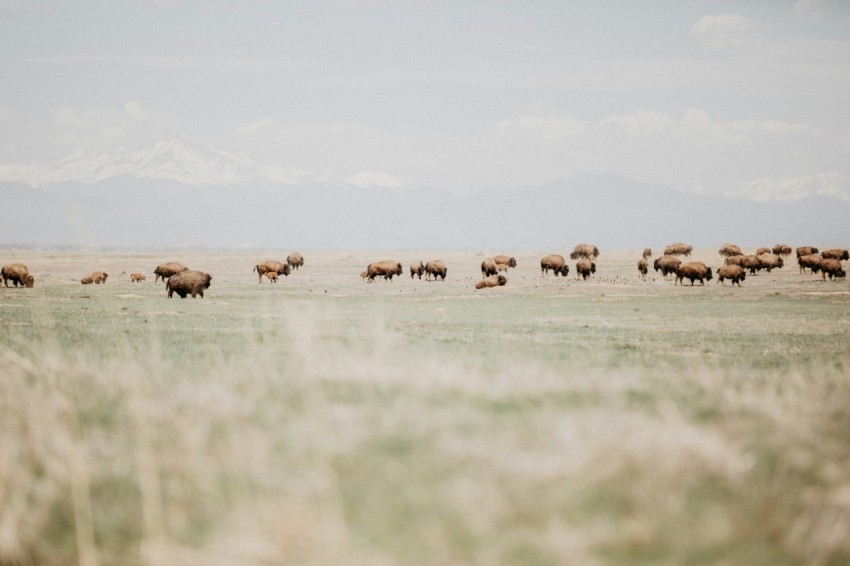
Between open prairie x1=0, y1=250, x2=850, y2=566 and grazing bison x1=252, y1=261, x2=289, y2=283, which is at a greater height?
grazing bison x1=252, y1=261, x2=289, y2=283

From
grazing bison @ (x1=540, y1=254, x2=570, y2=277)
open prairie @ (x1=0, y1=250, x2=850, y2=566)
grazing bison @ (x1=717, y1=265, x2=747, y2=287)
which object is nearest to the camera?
open prairie @ (x1=0, y1=250, x2=850, y2=566)

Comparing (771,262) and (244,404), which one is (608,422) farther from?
(771,262)

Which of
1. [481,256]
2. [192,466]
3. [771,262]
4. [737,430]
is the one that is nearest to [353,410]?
[192,466]

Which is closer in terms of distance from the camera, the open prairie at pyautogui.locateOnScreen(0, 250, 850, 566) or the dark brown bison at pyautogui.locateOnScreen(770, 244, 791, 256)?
the open prairie at pyautogui.locateOnScreen(0, 250, 850, 566)

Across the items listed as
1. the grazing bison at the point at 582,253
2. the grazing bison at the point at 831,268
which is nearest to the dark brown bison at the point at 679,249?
the grazing bison at the point at 582,253

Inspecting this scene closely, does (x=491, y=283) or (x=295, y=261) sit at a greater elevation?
(x=295, y=261)

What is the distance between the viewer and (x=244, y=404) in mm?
6773

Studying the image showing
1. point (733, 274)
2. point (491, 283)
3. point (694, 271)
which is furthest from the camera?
point (694, 271)

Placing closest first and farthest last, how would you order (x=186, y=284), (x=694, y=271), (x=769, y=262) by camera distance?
1. (x=186, y=284)
2. (x=694, y=271)
3. (x=769, y=262)

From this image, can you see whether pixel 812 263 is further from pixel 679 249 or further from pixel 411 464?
pixel 411 464

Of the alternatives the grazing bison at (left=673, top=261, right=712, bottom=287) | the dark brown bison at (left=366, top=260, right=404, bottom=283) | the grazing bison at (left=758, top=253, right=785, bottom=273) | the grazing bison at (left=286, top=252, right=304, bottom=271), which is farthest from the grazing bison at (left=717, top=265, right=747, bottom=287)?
the grazing bison at (left=286, top=252, right=304, bottom=271)

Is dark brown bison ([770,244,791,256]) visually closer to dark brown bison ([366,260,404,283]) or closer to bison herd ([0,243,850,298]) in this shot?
bison herd ([0,243,850,298])

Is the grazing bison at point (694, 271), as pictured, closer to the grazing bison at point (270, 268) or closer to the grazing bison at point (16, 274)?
the grazing bison at point (270, 268)

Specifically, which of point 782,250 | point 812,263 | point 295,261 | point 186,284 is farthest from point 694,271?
point 295,261
